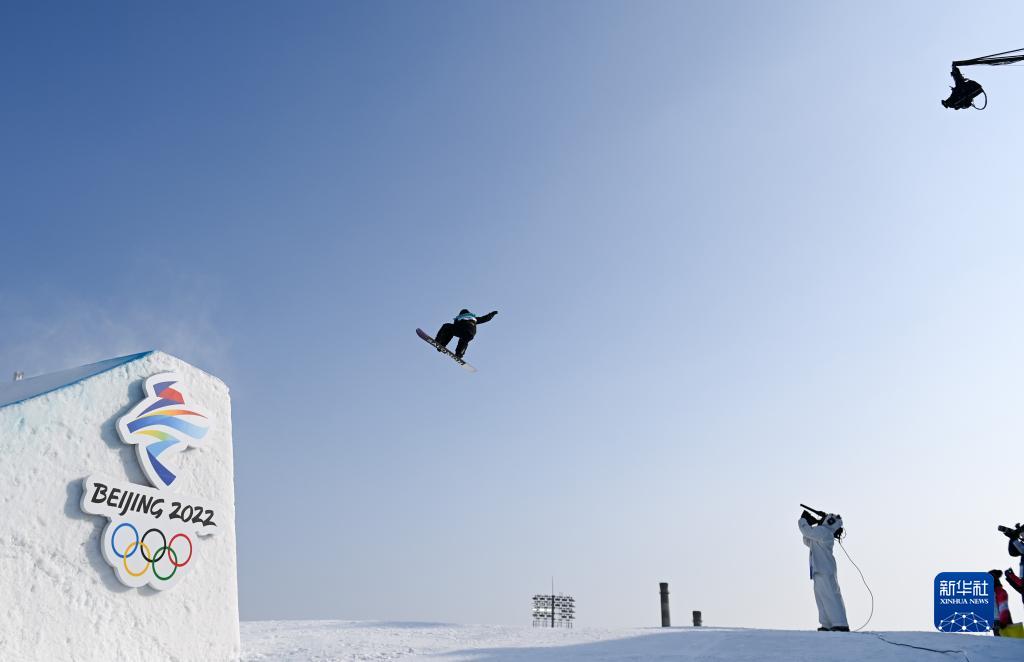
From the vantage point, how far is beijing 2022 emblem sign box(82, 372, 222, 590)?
798cm

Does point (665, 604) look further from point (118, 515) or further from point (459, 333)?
point (118, 515)

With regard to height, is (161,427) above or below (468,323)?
below

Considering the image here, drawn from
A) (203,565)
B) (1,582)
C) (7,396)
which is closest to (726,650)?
(203,565)

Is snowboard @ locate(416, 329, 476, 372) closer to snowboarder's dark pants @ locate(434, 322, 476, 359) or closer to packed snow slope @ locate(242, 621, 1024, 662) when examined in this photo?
snowboarder's dark pants @ locate(434, 322, 476, 359)

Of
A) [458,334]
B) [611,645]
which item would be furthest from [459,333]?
[611,645]

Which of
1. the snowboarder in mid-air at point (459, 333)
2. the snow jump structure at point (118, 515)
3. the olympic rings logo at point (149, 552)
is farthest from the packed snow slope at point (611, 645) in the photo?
the snowboarder in mid-air at point (459, 333)

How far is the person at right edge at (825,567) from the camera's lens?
14500 millimetres

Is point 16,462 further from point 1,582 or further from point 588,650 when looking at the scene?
point 588,650

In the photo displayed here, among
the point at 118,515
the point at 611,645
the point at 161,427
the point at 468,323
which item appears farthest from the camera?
the point at 468,323

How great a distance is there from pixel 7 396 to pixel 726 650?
9.80m

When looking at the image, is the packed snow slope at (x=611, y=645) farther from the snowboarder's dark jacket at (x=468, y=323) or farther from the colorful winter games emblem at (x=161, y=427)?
the snowboarder's dark jacket at (x=468, y=323)

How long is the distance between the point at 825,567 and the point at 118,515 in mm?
13024

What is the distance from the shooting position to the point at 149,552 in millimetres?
8297

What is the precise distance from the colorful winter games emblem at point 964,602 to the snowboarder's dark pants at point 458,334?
10.9 meters
